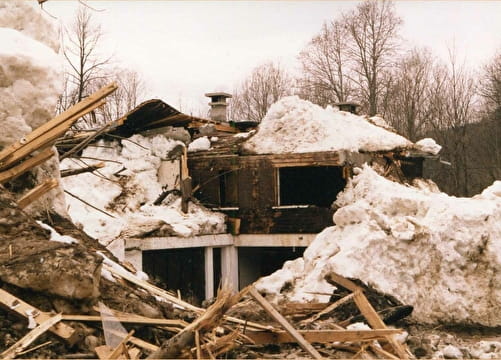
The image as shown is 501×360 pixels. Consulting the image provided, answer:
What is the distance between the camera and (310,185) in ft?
68.2

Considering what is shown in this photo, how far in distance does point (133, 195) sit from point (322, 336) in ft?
42.3

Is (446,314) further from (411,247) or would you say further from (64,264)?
(64,264)

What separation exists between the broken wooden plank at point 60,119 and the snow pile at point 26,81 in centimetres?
41

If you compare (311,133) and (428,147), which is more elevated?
(311,133)

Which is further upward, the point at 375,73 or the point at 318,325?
the point at 375,73

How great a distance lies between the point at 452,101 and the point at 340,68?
692cm

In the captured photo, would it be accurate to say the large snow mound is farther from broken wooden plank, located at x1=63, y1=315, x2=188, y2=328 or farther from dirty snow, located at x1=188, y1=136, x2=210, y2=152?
broken wooden plank, located at x1=63, y1=315, x2=188, y2=328

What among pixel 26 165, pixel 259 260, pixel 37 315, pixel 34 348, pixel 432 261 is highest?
pixel 26 165

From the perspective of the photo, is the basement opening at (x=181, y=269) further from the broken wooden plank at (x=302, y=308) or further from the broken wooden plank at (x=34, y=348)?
the broken wooden plank at (x=34, y=348)

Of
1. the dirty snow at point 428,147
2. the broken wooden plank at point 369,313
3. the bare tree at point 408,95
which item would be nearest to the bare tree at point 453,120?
the bare tree at point 408,95

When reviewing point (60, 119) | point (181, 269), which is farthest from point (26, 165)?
point (181, 269)

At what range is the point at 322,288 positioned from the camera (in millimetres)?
12695

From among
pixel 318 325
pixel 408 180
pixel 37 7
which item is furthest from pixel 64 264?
pixel 408 180

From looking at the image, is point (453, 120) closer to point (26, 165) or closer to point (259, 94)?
point (259, 94)
